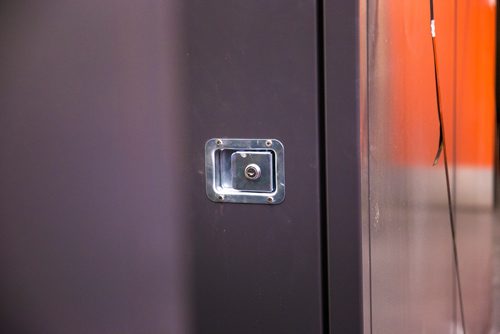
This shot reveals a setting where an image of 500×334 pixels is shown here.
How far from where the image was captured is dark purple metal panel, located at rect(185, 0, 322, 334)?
894 mm

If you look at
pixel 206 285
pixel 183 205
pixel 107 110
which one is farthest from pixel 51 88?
pixel 206 285

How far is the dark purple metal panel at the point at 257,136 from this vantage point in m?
0.89

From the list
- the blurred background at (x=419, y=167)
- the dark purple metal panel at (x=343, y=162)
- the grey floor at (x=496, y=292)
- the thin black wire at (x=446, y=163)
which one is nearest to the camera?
the dark purple metal panel at (x=343, y=162)

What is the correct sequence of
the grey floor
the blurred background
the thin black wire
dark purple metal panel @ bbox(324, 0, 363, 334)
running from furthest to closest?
the grey floor
the thin black wire
the blurred background
dark purple metal panel @ bbox(324, 0, 363, 334)

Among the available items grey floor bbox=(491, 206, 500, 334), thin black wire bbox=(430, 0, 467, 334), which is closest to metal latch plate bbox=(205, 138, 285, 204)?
thin black wire bbox=(430, 0, 467, 334)

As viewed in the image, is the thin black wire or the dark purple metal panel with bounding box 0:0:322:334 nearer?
the dark purple metal panel with bounding box 0:0:322:334

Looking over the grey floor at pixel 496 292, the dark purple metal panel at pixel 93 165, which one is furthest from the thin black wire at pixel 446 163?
the grey floor at pixel 496 292

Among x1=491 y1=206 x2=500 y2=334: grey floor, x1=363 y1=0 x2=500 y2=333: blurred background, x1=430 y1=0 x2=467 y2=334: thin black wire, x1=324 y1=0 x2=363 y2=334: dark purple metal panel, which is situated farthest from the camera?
x1=491 y1=206 x2=500 y2=334: grey floor

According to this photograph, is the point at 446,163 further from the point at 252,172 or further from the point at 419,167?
the point at 252,172

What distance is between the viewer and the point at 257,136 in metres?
0.92

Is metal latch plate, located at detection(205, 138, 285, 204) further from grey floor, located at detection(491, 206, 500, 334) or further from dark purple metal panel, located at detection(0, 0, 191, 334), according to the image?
grey floor, located at detection(491, 206, 500, 334)

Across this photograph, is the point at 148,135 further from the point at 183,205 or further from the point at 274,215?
the point at 274,215

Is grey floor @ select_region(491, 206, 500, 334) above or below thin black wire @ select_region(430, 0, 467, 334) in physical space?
below

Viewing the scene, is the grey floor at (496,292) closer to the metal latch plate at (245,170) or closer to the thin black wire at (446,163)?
the thin black wire at (446,163)
